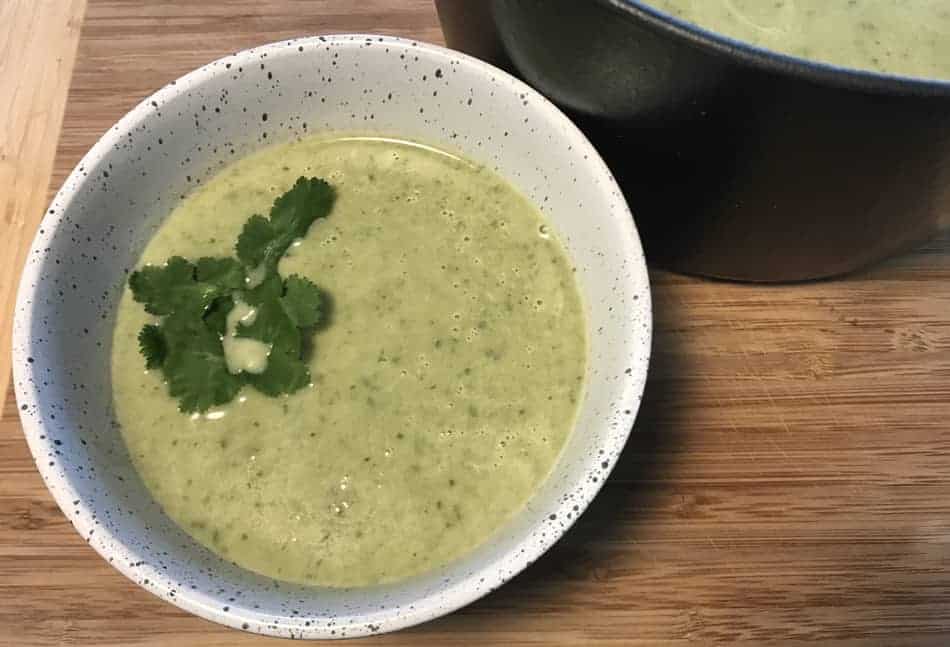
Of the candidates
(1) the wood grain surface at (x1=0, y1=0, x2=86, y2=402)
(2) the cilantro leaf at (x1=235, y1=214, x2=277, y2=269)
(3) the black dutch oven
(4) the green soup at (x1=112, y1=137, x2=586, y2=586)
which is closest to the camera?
(3) the black dutch oven

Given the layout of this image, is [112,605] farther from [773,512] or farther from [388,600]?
[773,512]

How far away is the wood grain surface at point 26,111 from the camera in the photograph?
Result: 1.08 m

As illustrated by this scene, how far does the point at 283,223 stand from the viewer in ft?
3.05

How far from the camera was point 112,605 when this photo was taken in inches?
34.9

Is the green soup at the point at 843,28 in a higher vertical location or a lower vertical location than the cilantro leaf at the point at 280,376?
higher

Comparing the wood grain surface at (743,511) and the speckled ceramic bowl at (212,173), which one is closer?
the speckled ceramic bowl at (212,173)

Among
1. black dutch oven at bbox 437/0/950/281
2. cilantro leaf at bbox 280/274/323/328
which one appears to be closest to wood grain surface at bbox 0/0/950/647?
black dutch oven at bbox 437/0/950/281

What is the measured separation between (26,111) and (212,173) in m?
0.36

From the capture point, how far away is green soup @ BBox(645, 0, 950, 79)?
0.83 meters

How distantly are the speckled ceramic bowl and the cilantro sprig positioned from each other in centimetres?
6

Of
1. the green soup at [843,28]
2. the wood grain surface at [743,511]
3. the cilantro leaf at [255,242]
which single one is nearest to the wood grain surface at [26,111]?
the wood grain surface at [743,511]

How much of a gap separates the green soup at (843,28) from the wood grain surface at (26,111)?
77 cm

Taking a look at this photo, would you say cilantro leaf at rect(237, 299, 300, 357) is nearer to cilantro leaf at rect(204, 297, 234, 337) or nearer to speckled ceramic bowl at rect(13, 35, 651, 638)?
cilantro leaf at rect(204, 297, 234, 337)

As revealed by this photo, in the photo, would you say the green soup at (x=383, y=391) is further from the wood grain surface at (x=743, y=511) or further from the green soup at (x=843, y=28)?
the green soup at (x=843, y=28)
